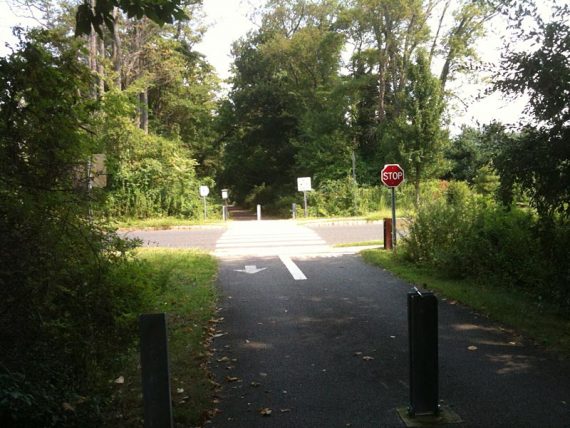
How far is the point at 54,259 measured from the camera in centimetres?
408

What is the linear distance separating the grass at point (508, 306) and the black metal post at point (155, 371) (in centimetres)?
245

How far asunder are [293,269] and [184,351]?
20.1 feet

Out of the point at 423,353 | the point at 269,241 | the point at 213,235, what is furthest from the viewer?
the point at 213,235

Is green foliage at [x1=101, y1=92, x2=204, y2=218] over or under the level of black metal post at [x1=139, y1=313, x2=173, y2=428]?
over

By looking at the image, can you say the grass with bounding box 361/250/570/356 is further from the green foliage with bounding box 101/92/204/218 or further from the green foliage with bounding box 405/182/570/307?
the green foliage with bounding box 101/92/204/218

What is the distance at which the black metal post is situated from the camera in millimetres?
3156

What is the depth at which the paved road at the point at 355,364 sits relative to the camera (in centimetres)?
401

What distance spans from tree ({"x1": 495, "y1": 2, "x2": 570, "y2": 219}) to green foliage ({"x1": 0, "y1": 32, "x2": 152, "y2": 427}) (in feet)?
16.3

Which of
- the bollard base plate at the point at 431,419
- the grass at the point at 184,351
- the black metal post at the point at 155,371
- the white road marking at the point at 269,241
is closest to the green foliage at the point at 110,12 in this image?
the black metal post at the point at 155,371

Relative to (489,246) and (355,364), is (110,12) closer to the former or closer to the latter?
(355,364)

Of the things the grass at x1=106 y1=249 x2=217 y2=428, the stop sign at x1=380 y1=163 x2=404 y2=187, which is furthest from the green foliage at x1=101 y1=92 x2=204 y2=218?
the grass at x1=106 y1=249 x2=217 y2=428

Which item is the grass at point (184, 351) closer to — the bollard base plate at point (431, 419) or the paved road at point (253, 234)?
the bollard base plate at point (431, 419)

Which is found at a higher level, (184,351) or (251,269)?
(251,269)

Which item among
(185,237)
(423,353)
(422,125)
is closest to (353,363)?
(423,353)
